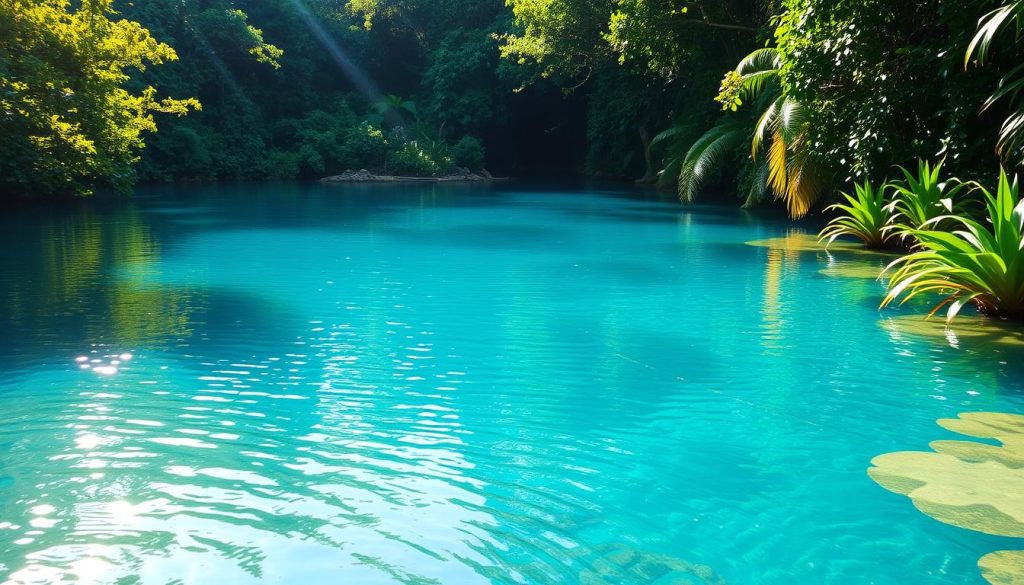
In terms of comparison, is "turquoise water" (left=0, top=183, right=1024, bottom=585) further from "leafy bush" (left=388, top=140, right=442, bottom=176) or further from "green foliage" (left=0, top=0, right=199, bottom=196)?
"leafy bush" (left=388, top=140, right=442, bottom=176)

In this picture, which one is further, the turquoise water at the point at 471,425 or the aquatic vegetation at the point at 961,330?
A: the aquatic vegetation at the point at 961,330

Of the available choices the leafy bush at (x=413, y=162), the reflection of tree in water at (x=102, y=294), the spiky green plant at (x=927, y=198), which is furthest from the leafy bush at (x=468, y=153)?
the spiky green plant at (x=927, y=198)

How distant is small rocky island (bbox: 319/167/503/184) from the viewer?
3600 cm

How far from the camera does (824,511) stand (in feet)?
11.5

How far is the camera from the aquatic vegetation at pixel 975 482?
10.7ft

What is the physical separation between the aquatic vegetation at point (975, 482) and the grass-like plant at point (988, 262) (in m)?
2.64

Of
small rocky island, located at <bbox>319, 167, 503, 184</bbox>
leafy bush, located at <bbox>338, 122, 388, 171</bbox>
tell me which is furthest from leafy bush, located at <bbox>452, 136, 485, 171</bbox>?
leafy bush, located at <bbox>338, 122, 388, 171</bbox>

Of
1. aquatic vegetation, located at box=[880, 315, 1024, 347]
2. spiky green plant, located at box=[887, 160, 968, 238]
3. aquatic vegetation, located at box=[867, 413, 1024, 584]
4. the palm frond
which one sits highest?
the palm frond

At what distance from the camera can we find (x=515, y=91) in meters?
33.5

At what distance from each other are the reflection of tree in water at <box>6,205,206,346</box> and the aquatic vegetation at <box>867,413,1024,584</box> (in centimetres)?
527

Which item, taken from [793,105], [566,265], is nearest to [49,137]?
[566,265]

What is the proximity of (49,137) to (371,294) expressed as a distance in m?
12.7

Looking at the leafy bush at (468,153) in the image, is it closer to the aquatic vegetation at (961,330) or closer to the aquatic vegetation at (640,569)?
the aquatic vegetation at (961,330)

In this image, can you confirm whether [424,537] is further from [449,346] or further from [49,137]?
[49,137]
